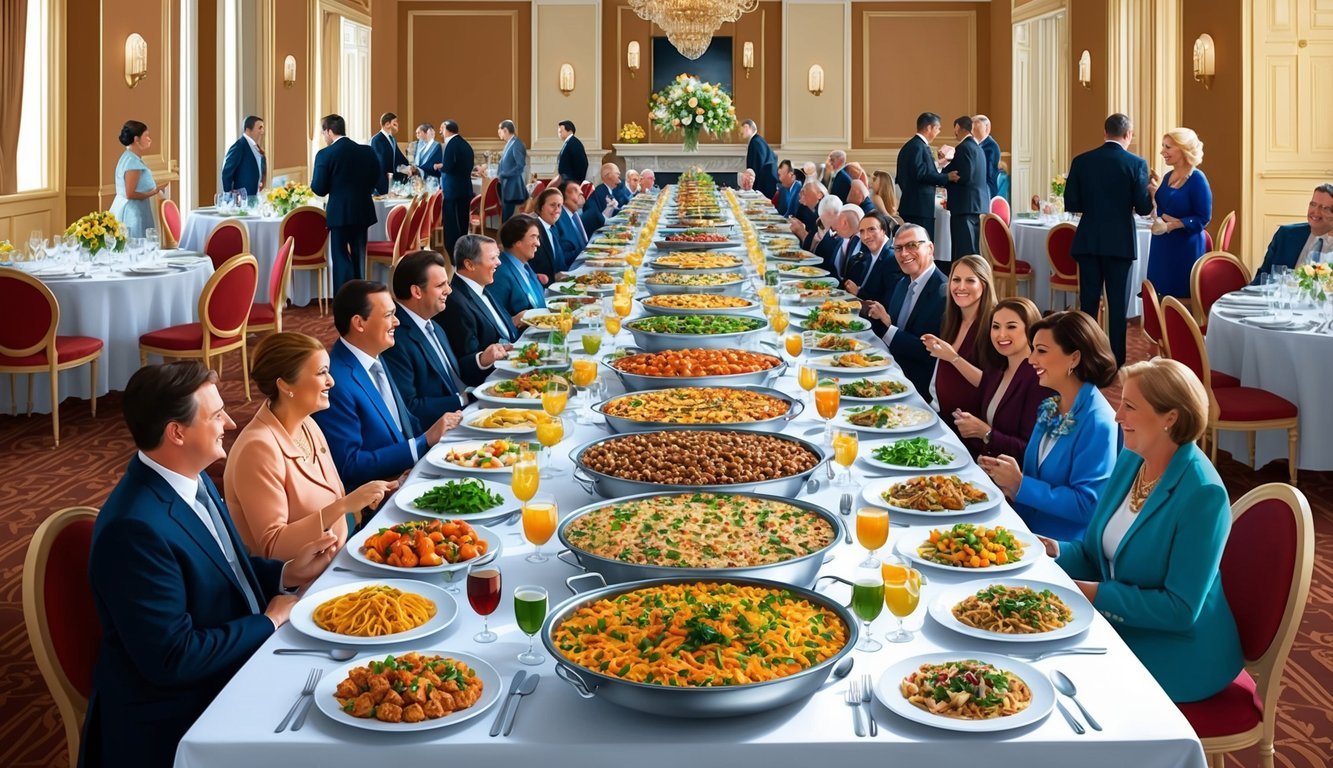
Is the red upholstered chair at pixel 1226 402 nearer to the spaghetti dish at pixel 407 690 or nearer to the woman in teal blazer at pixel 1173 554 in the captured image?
the woman in teal blazer at pixel 1173 554

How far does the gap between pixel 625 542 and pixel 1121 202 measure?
6360mm

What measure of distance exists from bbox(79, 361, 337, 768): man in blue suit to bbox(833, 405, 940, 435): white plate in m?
1.60

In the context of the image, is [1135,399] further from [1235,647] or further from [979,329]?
[979,329]

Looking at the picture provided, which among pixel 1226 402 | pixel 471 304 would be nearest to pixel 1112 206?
pixel 1226 402

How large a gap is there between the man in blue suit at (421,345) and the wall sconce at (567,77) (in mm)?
14340

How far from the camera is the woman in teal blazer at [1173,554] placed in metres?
2.37

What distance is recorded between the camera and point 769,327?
16.9 feet

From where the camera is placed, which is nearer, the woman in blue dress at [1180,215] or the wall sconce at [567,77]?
the woman in blue dress at [1180,215]

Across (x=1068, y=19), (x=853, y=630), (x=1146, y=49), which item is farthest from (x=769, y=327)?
(x=1068, y=19)

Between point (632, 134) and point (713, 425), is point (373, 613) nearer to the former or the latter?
point (713, 425)

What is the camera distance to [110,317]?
6703 mm

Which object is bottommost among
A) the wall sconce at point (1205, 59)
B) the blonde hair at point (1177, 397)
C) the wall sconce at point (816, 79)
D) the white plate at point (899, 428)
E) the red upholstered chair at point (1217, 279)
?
the white plate at point (899, 428)

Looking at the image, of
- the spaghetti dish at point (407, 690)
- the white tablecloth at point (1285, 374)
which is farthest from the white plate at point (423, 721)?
the white tablecloth at point (1285, 374)

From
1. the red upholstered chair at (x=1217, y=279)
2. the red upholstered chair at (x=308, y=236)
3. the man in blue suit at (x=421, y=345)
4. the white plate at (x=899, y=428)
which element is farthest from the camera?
the red upholstered chair at (x=308, y=236)
